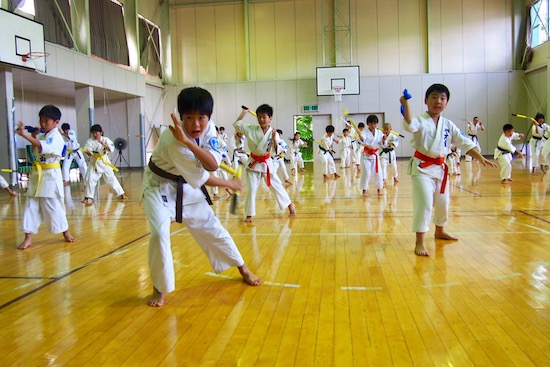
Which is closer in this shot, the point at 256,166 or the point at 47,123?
the point at 47,123

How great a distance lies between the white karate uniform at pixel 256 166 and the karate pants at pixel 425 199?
7.93ft

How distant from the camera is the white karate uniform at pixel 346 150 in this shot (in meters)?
16.6

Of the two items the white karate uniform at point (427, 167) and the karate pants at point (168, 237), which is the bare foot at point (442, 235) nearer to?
the white karate uniform at point (427, 167)

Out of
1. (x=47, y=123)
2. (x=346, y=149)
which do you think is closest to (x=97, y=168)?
(x=47, y=123)

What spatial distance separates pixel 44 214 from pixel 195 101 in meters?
3.13

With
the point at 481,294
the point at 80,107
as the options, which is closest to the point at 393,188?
the point at 481,294

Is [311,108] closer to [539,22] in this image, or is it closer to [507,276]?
[539,22]

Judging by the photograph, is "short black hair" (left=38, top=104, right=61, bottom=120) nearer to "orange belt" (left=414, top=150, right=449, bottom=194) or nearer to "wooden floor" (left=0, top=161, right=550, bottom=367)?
"wooden floor" (left=0, top=161, right=550, bottom=367)

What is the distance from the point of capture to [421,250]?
410 centimetres

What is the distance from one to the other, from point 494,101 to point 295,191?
1472 cm

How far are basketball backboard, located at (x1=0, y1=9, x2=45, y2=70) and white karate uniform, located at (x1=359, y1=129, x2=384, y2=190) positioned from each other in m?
8.66

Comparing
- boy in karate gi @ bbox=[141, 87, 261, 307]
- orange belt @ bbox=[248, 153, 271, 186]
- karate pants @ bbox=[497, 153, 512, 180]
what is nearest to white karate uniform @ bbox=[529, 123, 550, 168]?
karate pants @ bbox=[497, 153, 512, 180]

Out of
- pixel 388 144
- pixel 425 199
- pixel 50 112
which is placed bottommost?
pixel 425 199

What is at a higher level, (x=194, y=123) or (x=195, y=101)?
(x=195, y=101)
